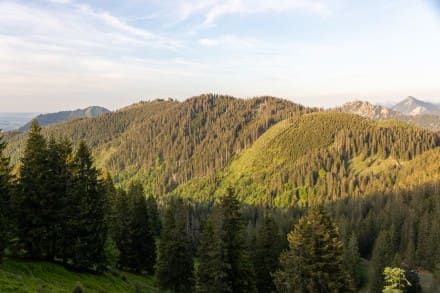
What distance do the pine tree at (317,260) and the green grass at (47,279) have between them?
17510mm

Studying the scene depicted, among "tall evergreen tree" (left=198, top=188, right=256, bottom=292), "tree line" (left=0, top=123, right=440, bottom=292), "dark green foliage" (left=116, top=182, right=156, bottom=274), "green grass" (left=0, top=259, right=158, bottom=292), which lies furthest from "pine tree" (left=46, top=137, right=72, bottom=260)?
"dark green foliage" (left=116, top=182, right=156, bottom=274)

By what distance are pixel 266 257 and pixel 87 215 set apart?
25232mm

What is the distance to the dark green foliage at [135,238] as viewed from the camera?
203 ft

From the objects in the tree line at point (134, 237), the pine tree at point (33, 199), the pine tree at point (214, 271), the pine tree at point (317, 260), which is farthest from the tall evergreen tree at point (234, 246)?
the pine tree at point (33, 199)

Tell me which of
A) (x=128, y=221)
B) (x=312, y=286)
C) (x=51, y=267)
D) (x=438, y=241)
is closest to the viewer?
(x=312, y=286)

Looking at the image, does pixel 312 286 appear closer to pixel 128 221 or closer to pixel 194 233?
pixel 128 221

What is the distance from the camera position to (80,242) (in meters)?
41.1

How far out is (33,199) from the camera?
38406 mm

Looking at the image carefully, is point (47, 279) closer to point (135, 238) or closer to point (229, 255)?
point (229, 255)

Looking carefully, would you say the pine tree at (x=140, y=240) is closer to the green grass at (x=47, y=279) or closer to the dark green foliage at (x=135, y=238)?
the dark green foliage at (x=135, y=238)

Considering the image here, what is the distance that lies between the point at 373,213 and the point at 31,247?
14018 centimetres

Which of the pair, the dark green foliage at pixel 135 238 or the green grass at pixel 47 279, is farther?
the dark green foliage at pixel 135 238

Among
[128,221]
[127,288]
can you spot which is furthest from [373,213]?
[127,288]

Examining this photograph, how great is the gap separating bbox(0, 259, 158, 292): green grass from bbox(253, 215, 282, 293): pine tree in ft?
59.9
